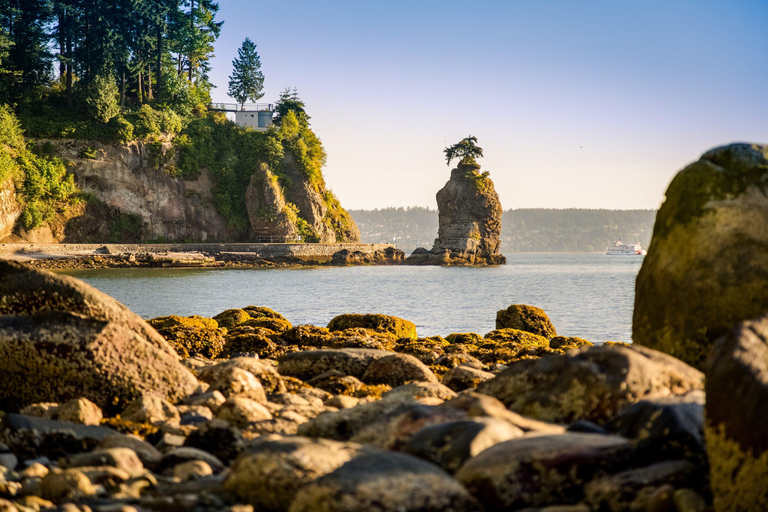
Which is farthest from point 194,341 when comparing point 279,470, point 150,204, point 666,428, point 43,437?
point 150,204

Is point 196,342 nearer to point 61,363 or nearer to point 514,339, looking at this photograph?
point 61,363

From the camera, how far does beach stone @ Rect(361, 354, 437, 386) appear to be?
280 inches

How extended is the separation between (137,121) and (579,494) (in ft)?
205

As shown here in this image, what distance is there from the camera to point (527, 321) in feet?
51.4

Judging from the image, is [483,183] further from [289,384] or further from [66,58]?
[289,384]

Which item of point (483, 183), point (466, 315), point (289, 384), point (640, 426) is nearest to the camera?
point (640, 426)

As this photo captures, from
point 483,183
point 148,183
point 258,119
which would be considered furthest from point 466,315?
point 483,183

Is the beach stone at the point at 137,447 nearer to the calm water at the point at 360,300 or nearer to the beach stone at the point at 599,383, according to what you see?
the beach stone at the point at 599,383

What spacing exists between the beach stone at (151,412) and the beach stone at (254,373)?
38.0 inches

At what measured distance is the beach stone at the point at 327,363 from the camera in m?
7.47

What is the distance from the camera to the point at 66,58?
177 ft

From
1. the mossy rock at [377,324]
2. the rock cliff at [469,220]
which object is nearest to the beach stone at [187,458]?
the mossy rock at [377,324]

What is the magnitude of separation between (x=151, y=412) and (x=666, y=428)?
374 centimetres

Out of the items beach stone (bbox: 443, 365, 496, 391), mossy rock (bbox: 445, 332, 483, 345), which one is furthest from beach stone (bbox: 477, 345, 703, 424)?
mossy rock (bbox: 445, 332, 483, 345)
